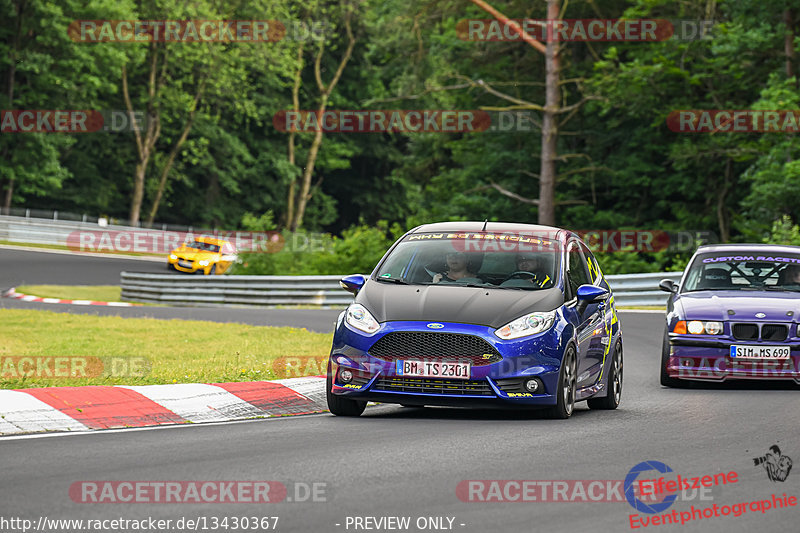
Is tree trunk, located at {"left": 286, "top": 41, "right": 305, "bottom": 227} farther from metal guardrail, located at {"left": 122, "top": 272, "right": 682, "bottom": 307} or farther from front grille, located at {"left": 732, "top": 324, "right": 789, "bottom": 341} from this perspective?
front grille, located at {"left": 732, "top": 324, "right": 789, "bottom": 341}

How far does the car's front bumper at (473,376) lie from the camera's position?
32.0 ft

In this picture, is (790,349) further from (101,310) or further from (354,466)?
(101,310)

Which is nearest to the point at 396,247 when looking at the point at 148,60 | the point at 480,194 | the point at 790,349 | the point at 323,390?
the point at 323,390

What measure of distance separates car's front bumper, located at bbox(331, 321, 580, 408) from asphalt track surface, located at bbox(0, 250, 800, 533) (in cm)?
22

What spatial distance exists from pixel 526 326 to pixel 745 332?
4.49 meters

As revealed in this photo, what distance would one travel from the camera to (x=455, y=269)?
1105 cm

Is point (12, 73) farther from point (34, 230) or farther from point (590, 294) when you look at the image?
point (590, 294)

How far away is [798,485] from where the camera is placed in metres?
7.28

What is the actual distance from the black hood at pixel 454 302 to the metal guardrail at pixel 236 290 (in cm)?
1766

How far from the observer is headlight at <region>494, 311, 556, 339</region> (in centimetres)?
986

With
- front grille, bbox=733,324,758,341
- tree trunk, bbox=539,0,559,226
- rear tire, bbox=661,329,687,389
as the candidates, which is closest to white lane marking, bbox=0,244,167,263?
tree trunk, bbox=539,0,559,226

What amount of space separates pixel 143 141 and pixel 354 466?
6580cm

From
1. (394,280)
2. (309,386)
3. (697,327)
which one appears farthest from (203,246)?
(394,280)

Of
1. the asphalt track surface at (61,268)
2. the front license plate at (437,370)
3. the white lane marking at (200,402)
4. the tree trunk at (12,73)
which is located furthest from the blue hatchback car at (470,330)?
the tree trunk at (12,73)
